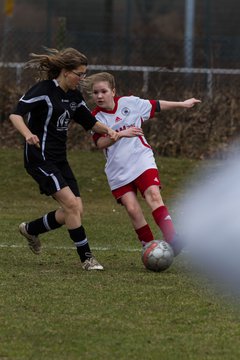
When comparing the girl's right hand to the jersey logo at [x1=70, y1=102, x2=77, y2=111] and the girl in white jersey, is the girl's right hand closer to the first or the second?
the girl in white jersey

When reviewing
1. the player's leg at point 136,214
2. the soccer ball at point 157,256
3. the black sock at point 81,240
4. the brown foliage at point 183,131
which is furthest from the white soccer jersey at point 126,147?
the brown foliage at point 183,131

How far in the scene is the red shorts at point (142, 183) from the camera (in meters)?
8.89

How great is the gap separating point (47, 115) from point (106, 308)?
2.13 meters

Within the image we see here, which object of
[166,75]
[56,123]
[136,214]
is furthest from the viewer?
[166,75]

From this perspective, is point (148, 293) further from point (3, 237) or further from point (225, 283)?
point (3, 237)

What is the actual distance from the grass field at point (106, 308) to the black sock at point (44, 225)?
258mm

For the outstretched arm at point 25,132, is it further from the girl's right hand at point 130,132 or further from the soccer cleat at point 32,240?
the soccer cleat at point 32,240

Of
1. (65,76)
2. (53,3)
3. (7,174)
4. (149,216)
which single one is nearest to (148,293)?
(65,76)

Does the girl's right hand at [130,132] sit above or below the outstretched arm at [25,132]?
below

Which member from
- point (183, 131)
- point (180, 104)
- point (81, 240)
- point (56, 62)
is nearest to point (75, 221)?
point (81, 240)

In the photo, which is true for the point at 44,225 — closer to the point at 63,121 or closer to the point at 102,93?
the point at 63,121

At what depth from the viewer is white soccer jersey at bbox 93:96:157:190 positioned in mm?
8945

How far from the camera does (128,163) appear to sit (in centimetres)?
895

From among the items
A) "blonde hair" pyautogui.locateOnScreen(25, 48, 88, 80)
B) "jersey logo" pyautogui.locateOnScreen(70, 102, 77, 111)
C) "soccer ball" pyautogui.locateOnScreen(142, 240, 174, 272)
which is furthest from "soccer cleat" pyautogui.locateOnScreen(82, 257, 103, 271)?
"blonde hair" pyautogui.locateOnScreen(25, 48, 88, 80)
